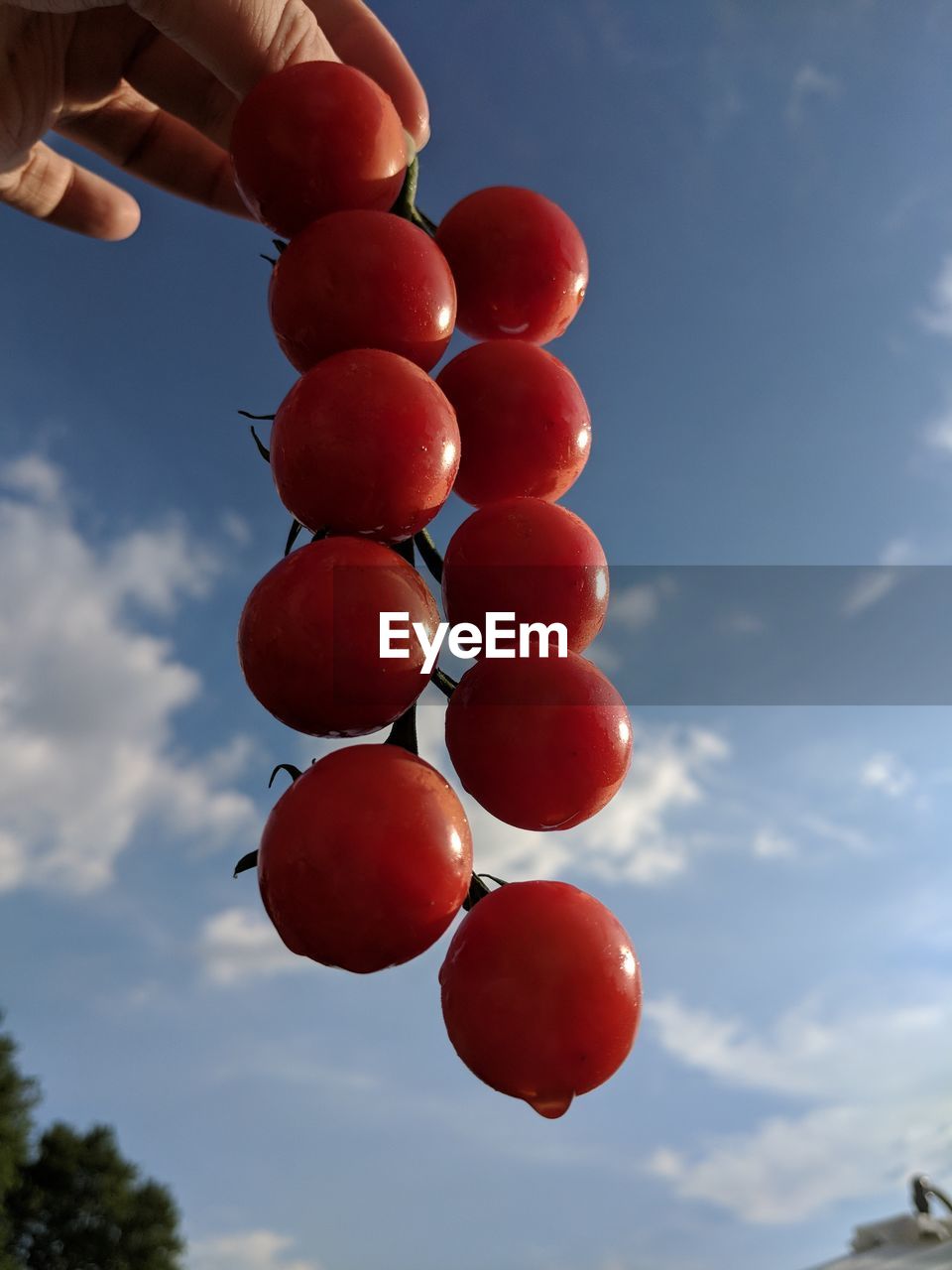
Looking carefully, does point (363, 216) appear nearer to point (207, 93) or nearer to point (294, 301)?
point (294, 301)

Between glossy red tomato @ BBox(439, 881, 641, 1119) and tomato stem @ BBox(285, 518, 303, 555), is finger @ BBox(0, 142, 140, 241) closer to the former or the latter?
tomato stem @ BBox(285, 518, 303, 555)

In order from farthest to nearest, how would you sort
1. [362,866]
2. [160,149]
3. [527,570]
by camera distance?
1. [160,149]
2. [527,570]
3. [362,866]

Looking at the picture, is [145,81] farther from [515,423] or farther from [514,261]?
[515,423]

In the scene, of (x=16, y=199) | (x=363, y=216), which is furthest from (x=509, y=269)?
(x=16, y=199)

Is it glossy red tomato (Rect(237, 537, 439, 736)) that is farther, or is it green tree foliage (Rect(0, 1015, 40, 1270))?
green tree foliage (Rect(0, 1015, 40, 1270))

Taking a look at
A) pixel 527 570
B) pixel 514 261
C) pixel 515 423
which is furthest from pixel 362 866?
pixel 514 261

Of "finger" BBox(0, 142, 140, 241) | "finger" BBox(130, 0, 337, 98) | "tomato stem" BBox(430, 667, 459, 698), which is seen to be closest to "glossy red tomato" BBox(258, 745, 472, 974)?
"tomato stem" BBox(430, 667, 459, 698)

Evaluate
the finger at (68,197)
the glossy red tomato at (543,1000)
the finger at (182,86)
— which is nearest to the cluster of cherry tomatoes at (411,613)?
the glossy red tomato at (543,1000)
